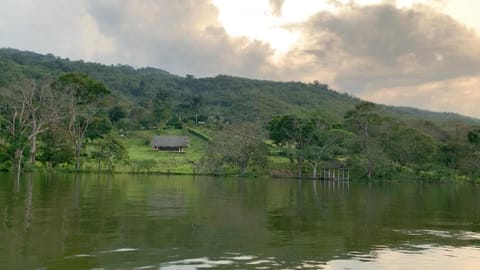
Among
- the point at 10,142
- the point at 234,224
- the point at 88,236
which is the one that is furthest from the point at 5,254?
the point at 10,142

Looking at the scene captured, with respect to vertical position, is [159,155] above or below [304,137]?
below

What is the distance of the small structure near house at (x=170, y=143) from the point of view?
334ft

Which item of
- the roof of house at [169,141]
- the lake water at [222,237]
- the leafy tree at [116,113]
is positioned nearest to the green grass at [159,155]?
the roof of house at [169,141]

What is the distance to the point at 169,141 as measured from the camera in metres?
102

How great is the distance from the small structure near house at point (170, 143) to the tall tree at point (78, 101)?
18.0 metres

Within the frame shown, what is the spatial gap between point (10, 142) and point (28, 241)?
59.0 m

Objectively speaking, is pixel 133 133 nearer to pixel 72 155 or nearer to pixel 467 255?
pixel 72 155

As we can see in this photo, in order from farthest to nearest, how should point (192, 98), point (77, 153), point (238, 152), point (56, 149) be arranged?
point (192, 98)
point (238, 152)
point (77, 153)
point (56, 149)

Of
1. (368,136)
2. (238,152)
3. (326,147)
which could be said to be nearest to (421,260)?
(238,152)

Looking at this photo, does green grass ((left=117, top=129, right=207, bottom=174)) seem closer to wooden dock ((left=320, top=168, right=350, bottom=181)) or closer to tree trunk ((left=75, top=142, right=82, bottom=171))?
tree trunk ((left=75, top=142, right=82, bottom=171))

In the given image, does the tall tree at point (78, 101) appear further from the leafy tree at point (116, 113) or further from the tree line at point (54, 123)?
the leafy tree at point (116, 113)

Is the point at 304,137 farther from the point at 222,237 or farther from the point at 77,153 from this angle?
the point at 222,237

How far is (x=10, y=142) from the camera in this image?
69.2m

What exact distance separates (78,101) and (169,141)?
78.4 feet
